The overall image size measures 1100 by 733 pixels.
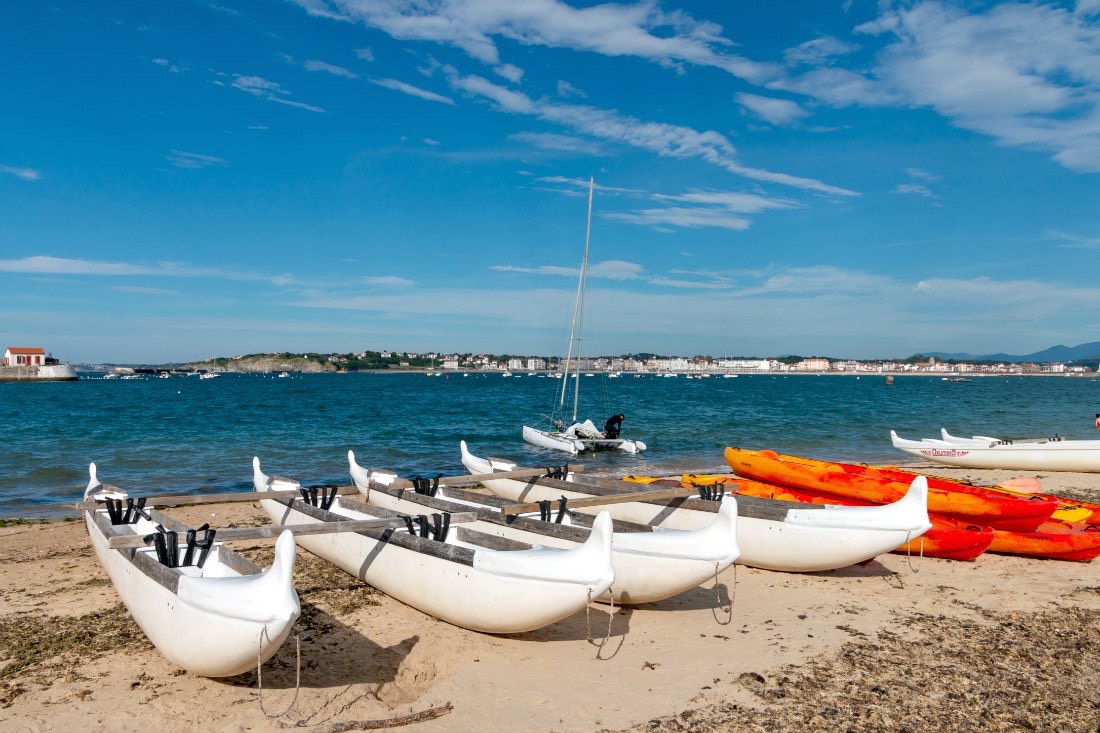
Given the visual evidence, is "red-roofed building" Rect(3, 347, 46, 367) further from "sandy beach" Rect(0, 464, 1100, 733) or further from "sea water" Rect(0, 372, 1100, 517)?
"sandy beach" Rect(0, 464, 1100, 733)

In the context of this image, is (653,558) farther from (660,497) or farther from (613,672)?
(660,497)

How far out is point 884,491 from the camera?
10500mm

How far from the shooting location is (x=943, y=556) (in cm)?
930

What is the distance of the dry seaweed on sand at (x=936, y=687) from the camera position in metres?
4.79

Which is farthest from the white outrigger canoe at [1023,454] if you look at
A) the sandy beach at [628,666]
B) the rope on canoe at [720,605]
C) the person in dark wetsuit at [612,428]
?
the rope on canoe at [720,605]

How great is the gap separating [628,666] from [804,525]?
3.28 meters

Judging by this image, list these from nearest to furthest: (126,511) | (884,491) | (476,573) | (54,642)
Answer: (476,573), (54,642), (126,511), (884,491)

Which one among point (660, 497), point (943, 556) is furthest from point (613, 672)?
point (943, 556)

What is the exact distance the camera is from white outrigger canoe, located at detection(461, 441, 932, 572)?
7.76 meters

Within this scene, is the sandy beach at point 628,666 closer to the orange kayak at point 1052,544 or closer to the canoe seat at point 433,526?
the canoe seat at point 433,526

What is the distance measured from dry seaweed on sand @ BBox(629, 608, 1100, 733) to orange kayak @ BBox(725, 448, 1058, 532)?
10.8 ft

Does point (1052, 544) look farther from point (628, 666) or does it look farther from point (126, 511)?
point (126, 511)

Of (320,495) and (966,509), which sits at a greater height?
(966,509)

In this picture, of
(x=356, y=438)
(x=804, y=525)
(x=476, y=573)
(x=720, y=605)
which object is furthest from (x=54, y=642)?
(x=356, y=438)
